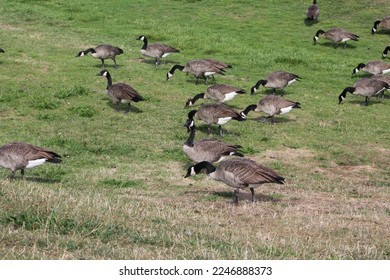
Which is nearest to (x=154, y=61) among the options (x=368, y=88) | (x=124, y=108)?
(x=124, y=108)

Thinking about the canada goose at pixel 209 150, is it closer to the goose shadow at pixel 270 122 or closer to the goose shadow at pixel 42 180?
the goose shadow at pixel 42 180

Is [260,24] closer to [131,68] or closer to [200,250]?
[131,68]

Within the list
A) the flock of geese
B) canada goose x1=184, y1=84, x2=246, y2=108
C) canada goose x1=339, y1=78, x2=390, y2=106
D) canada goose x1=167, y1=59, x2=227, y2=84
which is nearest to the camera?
the flock of geese

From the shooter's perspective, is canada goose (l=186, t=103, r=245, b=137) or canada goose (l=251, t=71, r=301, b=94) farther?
canada goose (l=251, t=71, r=301, b=94)

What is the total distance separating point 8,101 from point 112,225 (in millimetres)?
15563

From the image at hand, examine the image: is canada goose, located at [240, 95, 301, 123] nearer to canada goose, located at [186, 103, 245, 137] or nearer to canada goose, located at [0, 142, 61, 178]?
A: canada goose, located at [186, 103, 245, 137]

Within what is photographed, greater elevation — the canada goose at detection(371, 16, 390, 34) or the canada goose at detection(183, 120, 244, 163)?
the canada goose at detection(371, 16, 390, 34)

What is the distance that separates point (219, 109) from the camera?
2027cm

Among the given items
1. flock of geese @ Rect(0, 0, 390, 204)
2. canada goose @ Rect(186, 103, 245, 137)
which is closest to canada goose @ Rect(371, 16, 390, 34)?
flock of geese @ Rect(0, 0, 390, 204)

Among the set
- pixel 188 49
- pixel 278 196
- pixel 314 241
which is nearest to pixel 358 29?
pixel 188 49

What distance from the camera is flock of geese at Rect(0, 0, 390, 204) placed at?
44.9ft

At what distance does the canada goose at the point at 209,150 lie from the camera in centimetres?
1647

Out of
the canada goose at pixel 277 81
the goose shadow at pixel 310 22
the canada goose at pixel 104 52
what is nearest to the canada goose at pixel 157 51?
the canada goose at pixel 104 52

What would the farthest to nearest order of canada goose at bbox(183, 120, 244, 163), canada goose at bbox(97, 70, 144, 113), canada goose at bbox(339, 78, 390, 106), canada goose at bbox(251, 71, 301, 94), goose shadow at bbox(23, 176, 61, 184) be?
canada goose at bbox(251, 71, 301, 94)
canada goose at bbox(339, 78, 390, 106)
canada goose at bbox(97, 70, 144, 113)
canada goose at bbox(183, 120, 244, 163)
goose shadow at bbox(23, 176, 61, 184)
